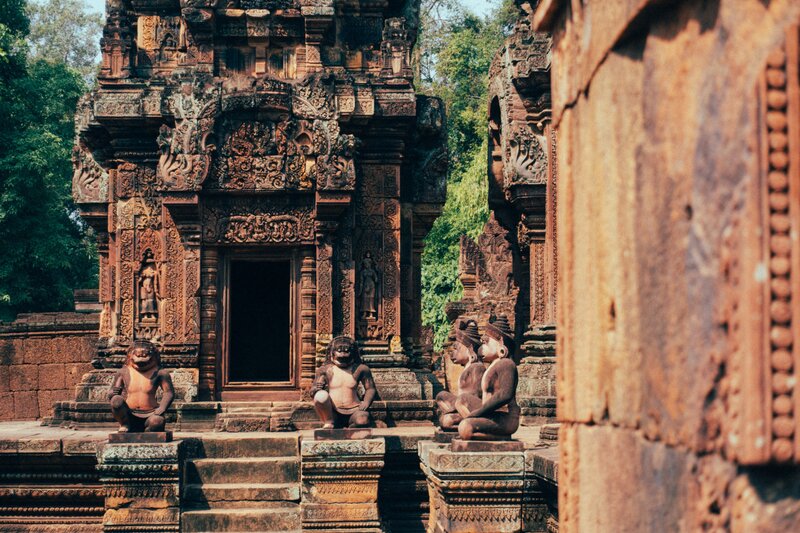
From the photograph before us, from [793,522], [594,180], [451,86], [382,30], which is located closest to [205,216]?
[382,30]

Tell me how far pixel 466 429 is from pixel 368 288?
3.70 meters

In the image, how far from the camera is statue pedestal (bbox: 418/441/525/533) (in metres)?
7.95

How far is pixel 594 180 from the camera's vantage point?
2654 millimetres

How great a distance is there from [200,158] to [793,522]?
9.92m

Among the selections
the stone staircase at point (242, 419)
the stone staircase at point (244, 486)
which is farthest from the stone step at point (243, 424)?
the stone staircase at point (244, 486)

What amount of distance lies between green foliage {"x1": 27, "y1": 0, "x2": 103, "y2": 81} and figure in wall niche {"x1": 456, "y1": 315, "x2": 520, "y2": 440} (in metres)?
33.7

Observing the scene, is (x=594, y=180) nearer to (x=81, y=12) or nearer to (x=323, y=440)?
(x=323, y=440)

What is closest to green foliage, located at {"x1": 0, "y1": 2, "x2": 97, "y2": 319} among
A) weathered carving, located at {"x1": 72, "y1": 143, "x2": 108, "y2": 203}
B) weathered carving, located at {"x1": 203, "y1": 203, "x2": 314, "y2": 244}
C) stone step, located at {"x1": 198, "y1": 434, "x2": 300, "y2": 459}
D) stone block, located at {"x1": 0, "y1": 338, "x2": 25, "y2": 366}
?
stone block, located at {"x1": 0, "y1": 338, "x2": 25, "y2": 366}

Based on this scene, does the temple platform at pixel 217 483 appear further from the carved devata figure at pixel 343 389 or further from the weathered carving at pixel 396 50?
the weathered carving at pixel 396 50

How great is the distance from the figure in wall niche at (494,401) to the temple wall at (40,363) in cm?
843

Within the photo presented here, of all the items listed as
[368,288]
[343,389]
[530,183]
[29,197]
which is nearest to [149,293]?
[368,288]

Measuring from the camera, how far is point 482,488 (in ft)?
26.1

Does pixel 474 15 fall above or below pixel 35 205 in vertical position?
above

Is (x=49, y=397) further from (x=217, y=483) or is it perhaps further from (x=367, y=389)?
(x=367, y=389)
